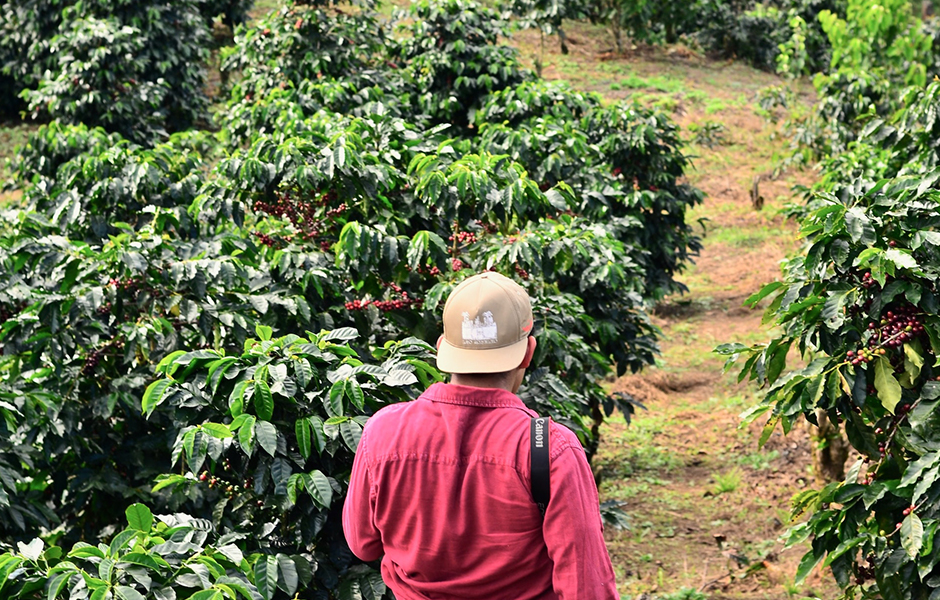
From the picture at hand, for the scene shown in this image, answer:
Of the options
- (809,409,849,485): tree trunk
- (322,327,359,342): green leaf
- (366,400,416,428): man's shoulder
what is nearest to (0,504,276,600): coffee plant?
(366,400,416,428): man's shoulder

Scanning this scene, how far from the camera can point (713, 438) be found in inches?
303

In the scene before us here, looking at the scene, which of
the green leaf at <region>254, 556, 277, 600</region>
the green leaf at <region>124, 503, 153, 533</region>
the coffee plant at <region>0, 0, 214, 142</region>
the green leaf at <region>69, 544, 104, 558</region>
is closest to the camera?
the green leaf at <region>69, 544, 104, 558</region>

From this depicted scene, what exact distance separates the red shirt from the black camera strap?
0.5 inches

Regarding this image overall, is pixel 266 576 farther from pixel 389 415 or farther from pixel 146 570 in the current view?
pixel 389 415

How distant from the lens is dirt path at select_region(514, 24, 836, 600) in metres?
5.44

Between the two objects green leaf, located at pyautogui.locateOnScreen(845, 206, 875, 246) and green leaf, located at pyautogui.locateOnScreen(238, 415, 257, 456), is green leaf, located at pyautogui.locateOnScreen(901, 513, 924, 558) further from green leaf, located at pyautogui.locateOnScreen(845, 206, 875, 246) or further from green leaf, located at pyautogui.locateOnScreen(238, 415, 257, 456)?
green leaf, located at pyautogui.locateOnScreen(238, 415, 257, 456)

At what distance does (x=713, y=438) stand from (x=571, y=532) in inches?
246

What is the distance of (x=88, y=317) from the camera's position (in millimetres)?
3738

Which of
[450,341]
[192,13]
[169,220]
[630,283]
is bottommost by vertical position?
[630,283]

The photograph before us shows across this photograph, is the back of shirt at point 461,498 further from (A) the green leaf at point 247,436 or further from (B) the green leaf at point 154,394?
(B) the green leaf at point 154,394

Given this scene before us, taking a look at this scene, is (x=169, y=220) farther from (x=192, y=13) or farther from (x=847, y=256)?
(x=192, y=13)

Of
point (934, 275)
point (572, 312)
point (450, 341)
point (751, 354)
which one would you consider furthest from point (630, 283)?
point (450, 341)

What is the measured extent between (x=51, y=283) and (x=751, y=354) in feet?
10.1

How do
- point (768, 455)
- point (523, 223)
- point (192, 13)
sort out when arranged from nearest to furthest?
point (523, 223) < point (768, 455) < point (192, 13)
